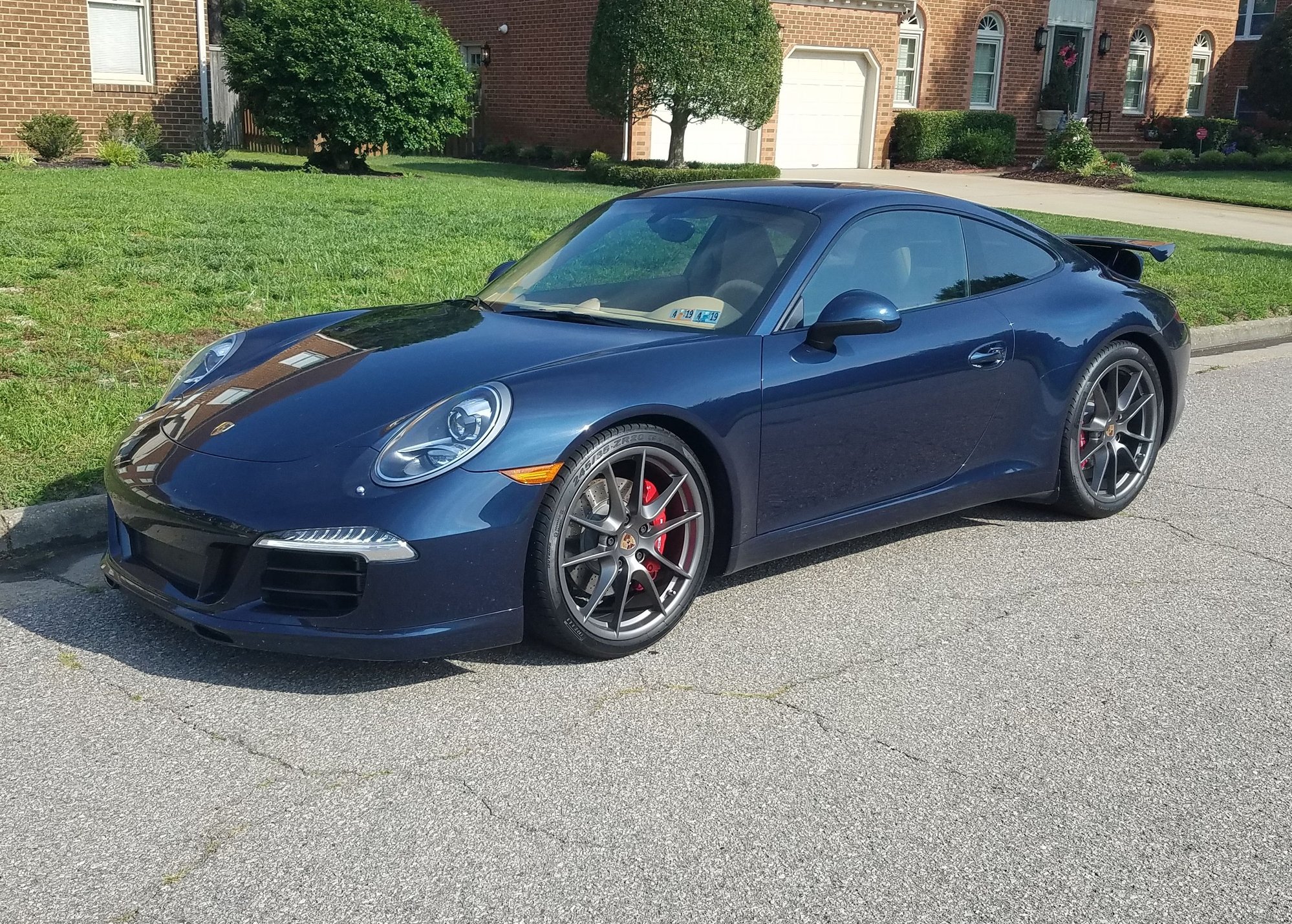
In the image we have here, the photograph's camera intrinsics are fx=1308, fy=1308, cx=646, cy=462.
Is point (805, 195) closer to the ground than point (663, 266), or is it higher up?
higher up

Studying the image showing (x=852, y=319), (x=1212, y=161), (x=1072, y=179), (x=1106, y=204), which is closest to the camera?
(x=852, y=319)

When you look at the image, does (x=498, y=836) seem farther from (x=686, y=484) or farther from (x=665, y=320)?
(x=665, y=320)

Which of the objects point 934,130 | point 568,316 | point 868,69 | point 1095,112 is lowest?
point 568,316

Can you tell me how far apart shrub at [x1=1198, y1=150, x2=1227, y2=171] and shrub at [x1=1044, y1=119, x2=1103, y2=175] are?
5.62 m

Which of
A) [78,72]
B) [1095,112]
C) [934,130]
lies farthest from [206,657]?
[1095,112]

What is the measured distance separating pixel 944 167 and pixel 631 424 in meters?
24.1

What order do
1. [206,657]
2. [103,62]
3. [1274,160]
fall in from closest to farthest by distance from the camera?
[206,657] → [103,62] → [1274,160]

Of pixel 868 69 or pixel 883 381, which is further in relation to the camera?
pixel 868 69

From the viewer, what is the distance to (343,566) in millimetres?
3527

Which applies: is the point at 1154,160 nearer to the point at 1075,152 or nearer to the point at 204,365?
the point at 1075,152

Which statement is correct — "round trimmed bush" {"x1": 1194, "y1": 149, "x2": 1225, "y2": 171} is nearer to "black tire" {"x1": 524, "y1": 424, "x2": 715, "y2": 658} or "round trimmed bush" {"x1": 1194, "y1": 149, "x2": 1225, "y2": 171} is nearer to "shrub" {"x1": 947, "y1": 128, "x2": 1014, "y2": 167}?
"shrub" {"x1": 947, "y1": 128, "x2": 1014, "y2": 167}

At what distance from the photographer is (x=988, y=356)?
4953 mm

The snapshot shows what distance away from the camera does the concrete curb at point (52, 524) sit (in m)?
4.91

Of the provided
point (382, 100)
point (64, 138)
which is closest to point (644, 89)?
point (382, 100)
